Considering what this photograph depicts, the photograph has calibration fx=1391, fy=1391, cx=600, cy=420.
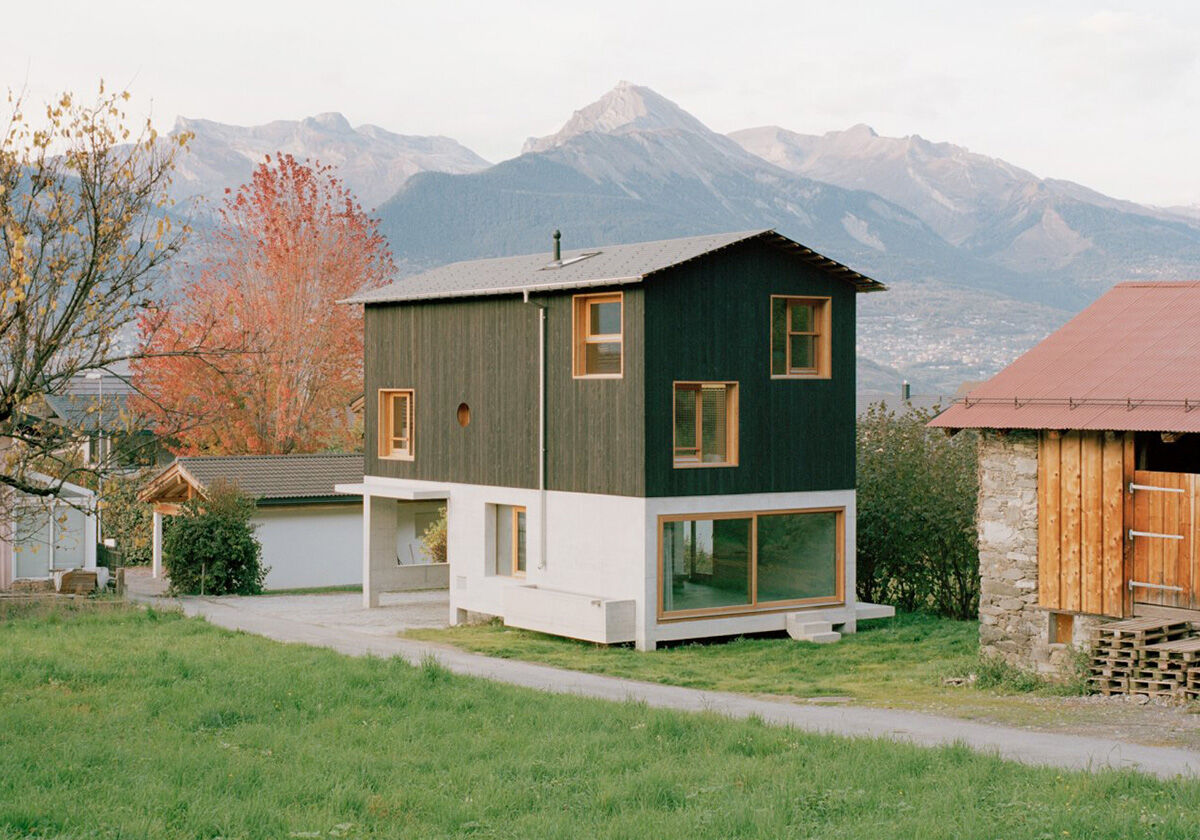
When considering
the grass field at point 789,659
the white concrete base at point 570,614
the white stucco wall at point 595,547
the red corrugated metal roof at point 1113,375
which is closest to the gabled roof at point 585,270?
the white stucco wall at point 595,547

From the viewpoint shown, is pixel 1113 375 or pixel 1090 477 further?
pixel 1113 375

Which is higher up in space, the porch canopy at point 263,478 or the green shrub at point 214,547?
the porch canopy at point 263,478

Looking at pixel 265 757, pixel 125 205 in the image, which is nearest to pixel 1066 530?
pixel 265 757

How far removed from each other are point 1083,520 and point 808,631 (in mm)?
7175

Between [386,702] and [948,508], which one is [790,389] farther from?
[386,702]

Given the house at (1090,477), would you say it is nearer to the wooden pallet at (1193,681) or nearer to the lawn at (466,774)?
the wooden pallet at (1193,681)

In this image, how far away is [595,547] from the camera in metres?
23.8

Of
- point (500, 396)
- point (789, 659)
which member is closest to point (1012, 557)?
point (789, 659)

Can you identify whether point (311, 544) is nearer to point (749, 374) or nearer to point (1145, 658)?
point (749, 374)

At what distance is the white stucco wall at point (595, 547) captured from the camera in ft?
75.6

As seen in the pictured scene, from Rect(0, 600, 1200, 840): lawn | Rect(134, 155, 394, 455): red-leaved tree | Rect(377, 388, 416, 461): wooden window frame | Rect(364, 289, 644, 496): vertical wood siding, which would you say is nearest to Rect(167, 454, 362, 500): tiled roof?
Rect(134, 155, 394, 455): red-leaved tree

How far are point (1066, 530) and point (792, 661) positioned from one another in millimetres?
5155

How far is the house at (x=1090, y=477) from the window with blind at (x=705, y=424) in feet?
17.2

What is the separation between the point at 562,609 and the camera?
23.7m
